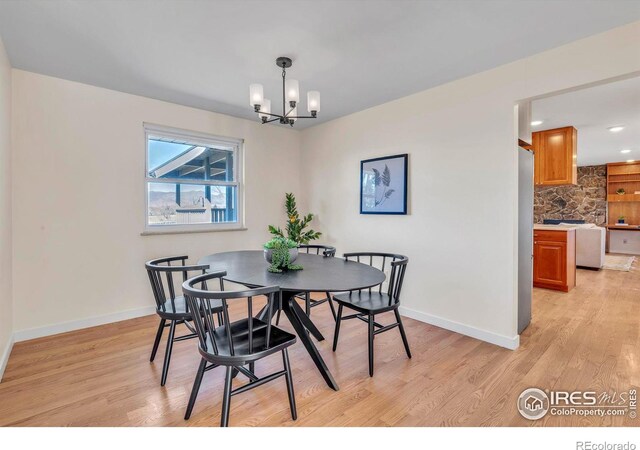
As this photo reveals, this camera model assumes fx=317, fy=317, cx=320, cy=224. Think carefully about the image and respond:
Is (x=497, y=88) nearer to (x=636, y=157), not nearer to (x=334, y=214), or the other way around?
(x=334, y=214)

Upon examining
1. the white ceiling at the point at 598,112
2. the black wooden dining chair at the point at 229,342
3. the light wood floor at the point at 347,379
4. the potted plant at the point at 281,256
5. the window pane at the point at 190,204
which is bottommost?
the light wood floor at the point at 347,379

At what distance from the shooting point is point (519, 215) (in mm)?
2820

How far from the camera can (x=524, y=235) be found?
9.84 feet

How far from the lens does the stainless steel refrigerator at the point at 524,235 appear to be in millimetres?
2861

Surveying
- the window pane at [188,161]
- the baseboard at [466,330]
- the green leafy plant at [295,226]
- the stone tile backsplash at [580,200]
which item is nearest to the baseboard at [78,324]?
the window pane at [188,161]

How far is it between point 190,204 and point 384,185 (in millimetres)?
2384

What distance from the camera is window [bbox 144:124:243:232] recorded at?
3658 mm

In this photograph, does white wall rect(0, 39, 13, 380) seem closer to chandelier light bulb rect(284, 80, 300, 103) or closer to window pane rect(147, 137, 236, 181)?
window pane rect(147, 137, 236, 181)

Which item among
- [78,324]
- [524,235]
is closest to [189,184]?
[78,324]

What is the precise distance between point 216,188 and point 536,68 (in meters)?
3.58

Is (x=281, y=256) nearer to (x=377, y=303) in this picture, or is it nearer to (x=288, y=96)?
(x=377, y=303)

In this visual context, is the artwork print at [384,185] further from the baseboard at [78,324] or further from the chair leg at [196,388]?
the baseboard at [78,324]
